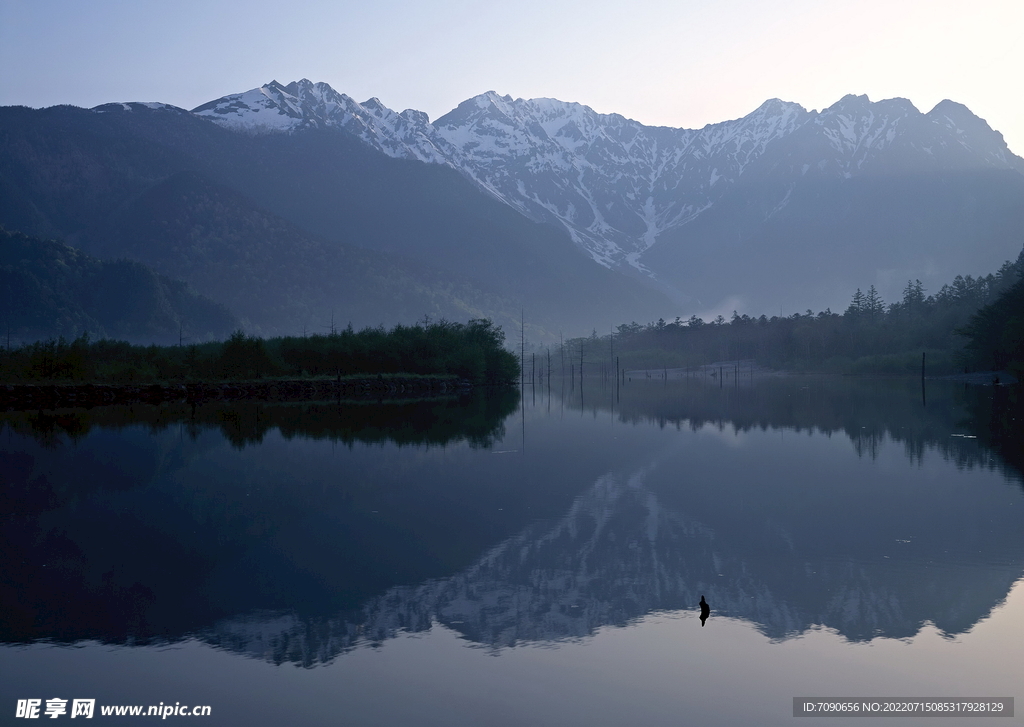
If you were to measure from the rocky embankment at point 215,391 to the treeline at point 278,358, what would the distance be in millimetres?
3005

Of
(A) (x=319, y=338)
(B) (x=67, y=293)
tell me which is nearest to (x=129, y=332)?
(B) (x=67, y=293)

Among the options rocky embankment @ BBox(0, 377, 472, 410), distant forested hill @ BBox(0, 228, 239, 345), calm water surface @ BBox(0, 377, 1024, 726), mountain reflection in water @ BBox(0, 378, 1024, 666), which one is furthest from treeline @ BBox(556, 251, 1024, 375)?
distant forested hill @ BBox(0, 228, 239, 345)

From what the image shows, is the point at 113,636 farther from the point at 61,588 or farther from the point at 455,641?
the point at 455,641

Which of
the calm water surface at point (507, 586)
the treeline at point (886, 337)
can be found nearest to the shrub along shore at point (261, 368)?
the calm water surface at point (507, 586)

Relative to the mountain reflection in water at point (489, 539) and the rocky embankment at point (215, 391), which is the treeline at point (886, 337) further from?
the mountain reflection in water at point (489, 539)

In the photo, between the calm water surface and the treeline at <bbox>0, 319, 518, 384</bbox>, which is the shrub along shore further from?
the calm water surface

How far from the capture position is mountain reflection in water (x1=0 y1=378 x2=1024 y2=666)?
10.0 m

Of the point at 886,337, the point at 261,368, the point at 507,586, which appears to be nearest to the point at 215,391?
the point at 261,368

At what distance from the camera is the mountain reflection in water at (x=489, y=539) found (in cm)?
1001

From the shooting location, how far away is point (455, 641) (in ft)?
30.6

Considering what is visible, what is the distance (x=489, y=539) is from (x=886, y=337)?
13980 cm

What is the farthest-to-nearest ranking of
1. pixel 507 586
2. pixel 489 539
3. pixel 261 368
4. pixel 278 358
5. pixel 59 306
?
1. pixel 59 306
2. pixel 278 358
3. pixel 261 368
4. pixel 489 539
5. pixel 507 586

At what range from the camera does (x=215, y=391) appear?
61.2 metres

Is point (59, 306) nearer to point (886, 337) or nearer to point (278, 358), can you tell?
point (278, 358)
